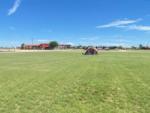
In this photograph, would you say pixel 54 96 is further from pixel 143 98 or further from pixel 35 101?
pixel 143 98

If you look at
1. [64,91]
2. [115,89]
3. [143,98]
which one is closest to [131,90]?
[115,89]

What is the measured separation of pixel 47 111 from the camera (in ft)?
25.9

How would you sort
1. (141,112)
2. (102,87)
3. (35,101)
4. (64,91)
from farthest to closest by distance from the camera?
(102,87)
(64,91)
(35,101)
(141,112)

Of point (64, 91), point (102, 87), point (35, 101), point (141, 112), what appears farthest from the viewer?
point (102, 87)

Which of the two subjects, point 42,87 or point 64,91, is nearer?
point 64,91

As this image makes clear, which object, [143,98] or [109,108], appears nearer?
[109,108]

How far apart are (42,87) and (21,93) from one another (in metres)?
1.58

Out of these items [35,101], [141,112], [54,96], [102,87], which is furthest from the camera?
[102,87]

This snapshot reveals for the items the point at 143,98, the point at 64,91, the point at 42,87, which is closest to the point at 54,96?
the point at 64,91

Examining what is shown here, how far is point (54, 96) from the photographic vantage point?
995 cm

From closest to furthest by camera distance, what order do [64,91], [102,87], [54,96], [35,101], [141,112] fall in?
[141,112] < [35,101] < [54,96] < [64,91] < [102,87]

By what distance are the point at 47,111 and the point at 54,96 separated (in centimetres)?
206

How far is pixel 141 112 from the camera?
7.88 metres

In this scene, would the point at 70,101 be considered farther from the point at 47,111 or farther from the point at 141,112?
the point at 141,112
